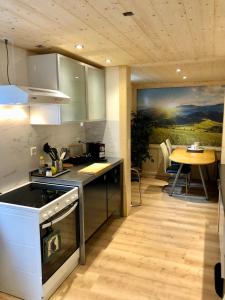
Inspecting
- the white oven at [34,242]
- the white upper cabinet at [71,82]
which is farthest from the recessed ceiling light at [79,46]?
the white oven at [34,242]

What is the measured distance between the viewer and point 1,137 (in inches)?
93.7

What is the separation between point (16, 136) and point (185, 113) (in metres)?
4.28

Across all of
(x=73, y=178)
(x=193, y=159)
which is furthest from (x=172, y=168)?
(x=73, y=178)

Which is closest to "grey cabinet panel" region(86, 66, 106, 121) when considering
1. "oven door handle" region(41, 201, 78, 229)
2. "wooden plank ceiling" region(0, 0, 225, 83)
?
"wooden plank ceiling" region(0, 0, 225, 83)

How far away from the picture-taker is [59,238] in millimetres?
2260

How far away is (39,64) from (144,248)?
2389 millimetres

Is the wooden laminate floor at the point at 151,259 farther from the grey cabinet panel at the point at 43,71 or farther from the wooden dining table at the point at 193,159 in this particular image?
the grey cabinet panel at the point at 43,71

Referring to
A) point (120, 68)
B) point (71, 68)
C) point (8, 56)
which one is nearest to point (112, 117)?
point (120, 68)

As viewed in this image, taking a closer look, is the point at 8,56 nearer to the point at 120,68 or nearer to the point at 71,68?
the point at 71,68

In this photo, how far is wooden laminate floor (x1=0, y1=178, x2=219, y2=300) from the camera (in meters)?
2.27

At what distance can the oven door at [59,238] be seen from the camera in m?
2.08

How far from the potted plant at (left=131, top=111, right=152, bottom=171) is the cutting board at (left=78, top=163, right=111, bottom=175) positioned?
2.36m

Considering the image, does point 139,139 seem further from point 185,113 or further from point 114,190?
point 114,190

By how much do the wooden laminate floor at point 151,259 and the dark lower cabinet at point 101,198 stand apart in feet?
0.92
